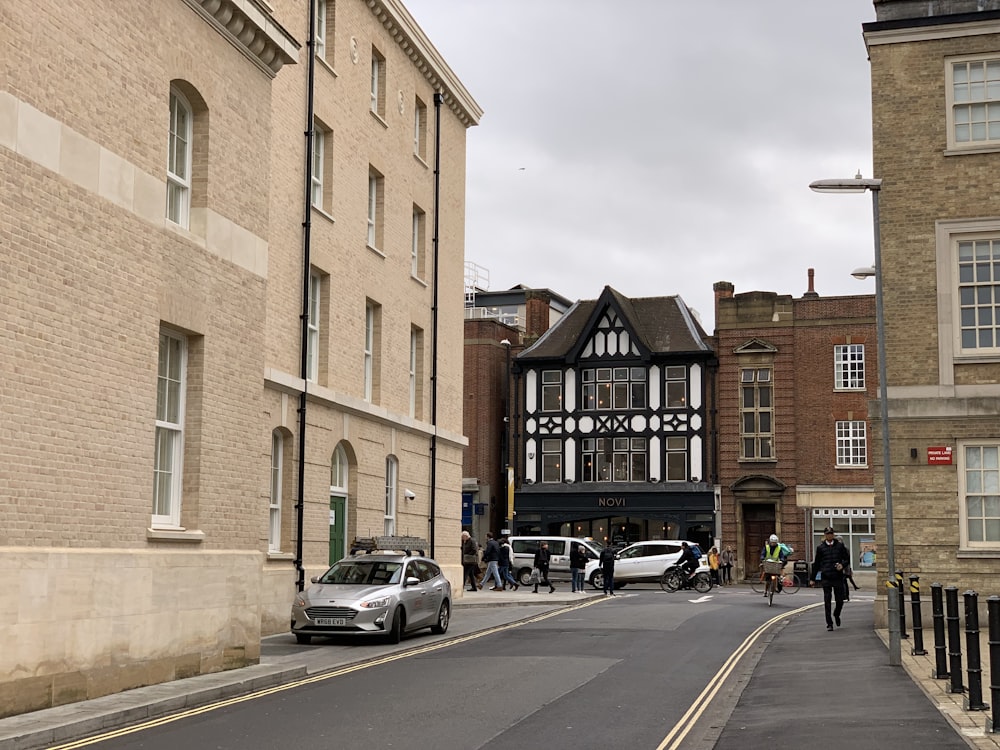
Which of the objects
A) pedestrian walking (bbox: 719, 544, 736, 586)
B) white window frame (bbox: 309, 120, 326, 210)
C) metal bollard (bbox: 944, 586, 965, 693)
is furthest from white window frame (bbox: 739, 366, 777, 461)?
metal bollard (bbox: 944, 586, 965, 693)

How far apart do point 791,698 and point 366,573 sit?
9.08m

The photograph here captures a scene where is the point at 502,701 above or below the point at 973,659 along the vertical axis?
below

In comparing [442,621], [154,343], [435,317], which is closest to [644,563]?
[435,317]

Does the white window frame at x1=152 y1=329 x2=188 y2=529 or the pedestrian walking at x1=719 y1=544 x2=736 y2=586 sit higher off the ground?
the white window frame at x1=152 y1=329 x2=188 y2=529

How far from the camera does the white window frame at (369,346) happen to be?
91.7 feet

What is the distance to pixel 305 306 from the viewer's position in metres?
23.8

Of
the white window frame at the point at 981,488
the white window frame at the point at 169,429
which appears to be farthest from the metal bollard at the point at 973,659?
the white window frame at the point at 981,488

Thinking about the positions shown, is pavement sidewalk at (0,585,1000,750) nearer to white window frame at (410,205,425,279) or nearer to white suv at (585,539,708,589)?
white window frame at (410,205,425,279)

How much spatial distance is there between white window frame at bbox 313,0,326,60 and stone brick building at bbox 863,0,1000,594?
10.9 m

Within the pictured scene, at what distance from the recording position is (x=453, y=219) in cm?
3391

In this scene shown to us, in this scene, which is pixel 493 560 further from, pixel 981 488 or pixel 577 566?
pixel 981 488

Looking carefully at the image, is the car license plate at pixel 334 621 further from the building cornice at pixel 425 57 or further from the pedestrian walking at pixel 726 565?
the pedestrian walking at pixel 726 565

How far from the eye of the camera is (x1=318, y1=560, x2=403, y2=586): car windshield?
20347 mm

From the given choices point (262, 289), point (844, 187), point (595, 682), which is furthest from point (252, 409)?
point (844, 187)
